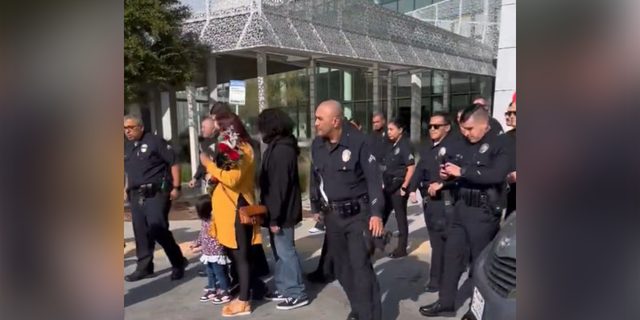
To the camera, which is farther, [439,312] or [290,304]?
[290,304]

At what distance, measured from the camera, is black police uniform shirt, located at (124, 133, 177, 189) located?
3428 millimetres

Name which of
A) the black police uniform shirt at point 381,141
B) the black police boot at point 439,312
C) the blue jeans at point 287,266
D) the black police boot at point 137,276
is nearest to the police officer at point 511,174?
the black police boot at point 439,312

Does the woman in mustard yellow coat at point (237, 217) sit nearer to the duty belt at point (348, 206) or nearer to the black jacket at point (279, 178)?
the black jacket at point (279, 178)

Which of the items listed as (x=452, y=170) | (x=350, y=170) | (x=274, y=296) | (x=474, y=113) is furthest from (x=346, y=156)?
(x=274, y=296)

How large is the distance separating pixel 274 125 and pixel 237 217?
0.69 meters

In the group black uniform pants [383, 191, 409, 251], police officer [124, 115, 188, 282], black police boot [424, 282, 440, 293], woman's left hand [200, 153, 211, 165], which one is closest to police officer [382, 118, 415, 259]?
black uniform pants [383, 191, 409, 251]

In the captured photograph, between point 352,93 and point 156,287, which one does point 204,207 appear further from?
point 352,93

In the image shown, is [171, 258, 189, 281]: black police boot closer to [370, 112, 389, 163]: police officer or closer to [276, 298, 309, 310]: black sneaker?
[276, 298, 309, 310]: black sneaker

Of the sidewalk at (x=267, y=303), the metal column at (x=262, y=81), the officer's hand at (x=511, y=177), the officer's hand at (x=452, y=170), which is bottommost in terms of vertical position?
the sidewalk at (x=267, y=303)

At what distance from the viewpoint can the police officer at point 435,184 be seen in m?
3.42

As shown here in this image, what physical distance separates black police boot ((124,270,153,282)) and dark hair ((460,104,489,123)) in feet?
8.97

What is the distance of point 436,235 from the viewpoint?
3.54 meters

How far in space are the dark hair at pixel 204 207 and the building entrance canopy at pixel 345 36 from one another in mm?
1079

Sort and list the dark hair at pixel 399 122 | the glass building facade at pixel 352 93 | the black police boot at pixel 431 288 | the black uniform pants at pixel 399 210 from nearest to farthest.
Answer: the glass building facade at pixel 352 93
the black police boot at pixel 431 288
the dark hair at pixel 399 122
the black uniform pants at pixel 399 210
